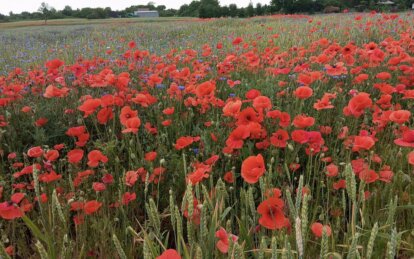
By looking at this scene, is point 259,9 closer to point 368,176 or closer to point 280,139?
point 280,139

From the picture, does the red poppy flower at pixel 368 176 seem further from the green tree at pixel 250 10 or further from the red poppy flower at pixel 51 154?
the green tree at pixel 250 10

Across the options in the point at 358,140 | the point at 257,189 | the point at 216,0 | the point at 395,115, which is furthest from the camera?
the point at 216,0

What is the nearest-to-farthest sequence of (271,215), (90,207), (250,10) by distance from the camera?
(271,215) → (90,207) → (250,10)

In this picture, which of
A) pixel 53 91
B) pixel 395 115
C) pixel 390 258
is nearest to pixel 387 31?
pixel 395 115

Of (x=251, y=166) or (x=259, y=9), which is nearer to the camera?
(x=251, y=166)

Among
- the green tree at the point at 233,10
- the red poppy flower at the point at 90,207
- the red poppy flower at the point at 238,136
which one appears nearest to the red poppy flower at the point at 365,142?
the red poppy flower at the point at 238,136

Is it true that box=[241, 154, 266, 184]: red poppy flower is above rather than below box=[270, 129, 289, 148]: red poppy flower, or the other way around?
above

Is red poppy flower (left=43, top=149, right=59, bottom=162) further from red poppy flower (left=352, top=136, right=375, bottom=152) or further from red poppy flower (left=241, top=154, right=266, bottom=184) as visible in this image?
red poppy flower (left=352, top=136, right=375, bottom=152)

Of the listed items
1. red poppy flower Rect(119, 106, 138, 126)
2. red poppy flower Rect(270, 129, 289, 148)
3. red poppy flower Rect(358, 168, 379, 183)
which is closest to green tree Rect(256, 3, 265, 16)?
red poppy flower Rect(119, 106, 138, 126)

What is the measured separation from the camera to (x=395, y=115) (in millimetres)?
1704

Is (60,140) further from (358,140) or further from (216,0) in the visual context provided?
(216,0)

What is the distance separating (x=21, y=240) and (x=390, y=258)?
1.54 meters

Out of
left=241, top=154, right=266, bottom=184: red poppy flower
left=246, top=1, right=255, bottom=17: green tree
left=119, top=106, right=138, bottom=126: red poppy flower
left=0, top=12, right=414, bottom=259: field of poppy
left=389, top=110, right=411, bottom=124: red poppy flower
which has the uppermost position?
left=246, top=1, right=255, bottom=17: green tree

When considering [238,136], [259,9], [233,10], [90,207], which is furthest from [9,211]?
[259,9]
